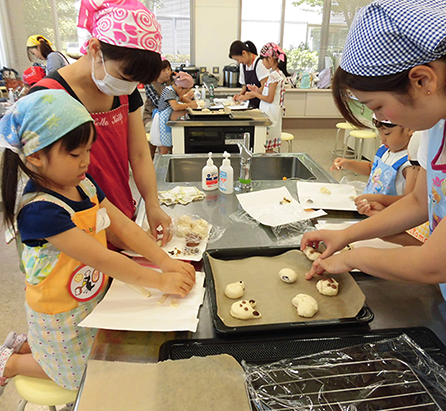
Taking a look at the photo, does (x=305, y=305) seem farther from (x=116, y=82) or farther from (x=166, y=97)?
(x=166, y=97)

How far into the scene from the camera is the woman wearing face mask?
3.43 feet

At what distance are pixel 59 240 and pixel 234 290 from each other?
459 millimetres

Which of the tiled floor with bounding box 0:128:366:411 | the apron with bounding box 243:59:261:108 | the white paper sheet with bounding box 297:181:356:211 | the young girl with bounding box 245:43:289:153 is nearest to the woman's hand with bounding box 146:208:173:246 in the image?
the white paper sheet with bounding box 297:181:356:211

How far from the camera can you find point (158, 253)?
3.43 ft

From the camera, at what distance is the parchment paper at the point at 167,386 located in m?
0.63

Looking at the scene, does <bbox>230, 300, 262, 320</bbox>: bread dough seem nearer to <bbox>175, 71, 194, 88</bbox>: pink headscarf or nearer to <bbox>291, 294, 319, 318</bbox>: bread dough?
<bbox>291, 294, 319, 318</bbox>: bread dough

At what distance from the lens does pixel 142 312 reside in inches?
34.1

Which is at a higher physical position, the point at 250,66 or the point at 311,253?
the point at 250,66

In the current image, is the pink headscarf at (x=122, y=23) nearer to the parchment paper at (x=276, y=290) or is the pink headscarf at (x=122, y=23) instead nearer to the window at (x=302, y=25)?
the parchment paper at (x=276, y=290)

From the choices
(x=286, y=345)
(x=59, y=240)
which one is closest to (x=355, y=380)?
(x=286, y=345)

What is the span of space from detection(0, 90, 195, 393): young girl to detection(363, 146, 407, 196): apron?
104 cm

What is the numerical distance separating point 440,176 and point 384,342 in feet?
1.36

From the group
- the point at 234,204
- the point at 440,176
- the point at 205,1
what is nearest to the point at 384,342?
the point at 440,176

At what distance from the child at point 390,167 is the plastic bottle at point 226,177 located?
1.94 ft
